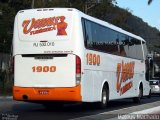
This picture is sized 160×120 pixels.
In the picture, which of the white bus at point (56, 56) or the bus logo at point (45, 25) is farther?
the bus logo at point (45, 25)

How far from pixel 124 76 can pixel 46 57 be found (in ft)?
22.6

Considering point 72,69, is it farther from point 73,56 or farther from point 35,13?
point 35,13

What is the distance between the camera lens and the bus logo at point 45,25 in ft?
64.2

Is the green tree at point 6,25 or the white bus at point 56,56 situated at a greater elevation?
the green tree at point 6,25

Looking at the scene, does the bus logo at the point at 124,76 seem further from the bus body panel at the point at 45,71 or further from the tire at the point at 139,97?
the bus body panel at the point at 45,71

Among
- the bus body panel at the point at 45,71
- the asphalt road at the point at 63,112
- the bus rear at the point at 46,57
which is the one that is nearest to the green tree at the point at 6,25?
the asphalt road at the point at 63,112

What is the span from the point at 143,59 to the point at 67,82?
35.7 ft

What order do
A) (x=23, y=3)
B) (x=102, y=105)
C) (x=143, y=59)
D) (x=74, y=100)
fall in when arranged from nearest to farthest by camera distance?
(x=74, y=100) < (x=102, y=105) < (x=143, y=59) < (x=23, y=3)

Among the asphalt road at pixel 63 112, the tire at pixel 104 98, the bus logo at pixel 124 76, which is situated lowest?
the asphalt road at pixel 63 112

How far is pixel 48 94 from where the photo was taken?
765 inches

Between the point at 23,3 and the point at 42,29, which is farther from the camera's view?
the point at 23,3

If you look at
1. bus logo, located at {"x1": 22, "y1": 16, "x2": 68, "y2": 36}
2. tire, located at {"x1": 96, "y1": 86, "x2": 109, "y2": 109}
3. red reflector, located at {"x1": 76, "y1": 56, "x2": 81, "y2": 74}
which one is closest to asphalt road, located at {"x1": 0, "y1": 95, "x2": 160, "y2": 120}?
tire, located at {"x1": 96, "y1": 86, "x2": 109, "y2": 109}

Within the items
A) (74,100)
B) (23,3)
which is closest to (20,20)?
(74,100)

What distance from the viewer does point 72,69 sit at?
19219mm
